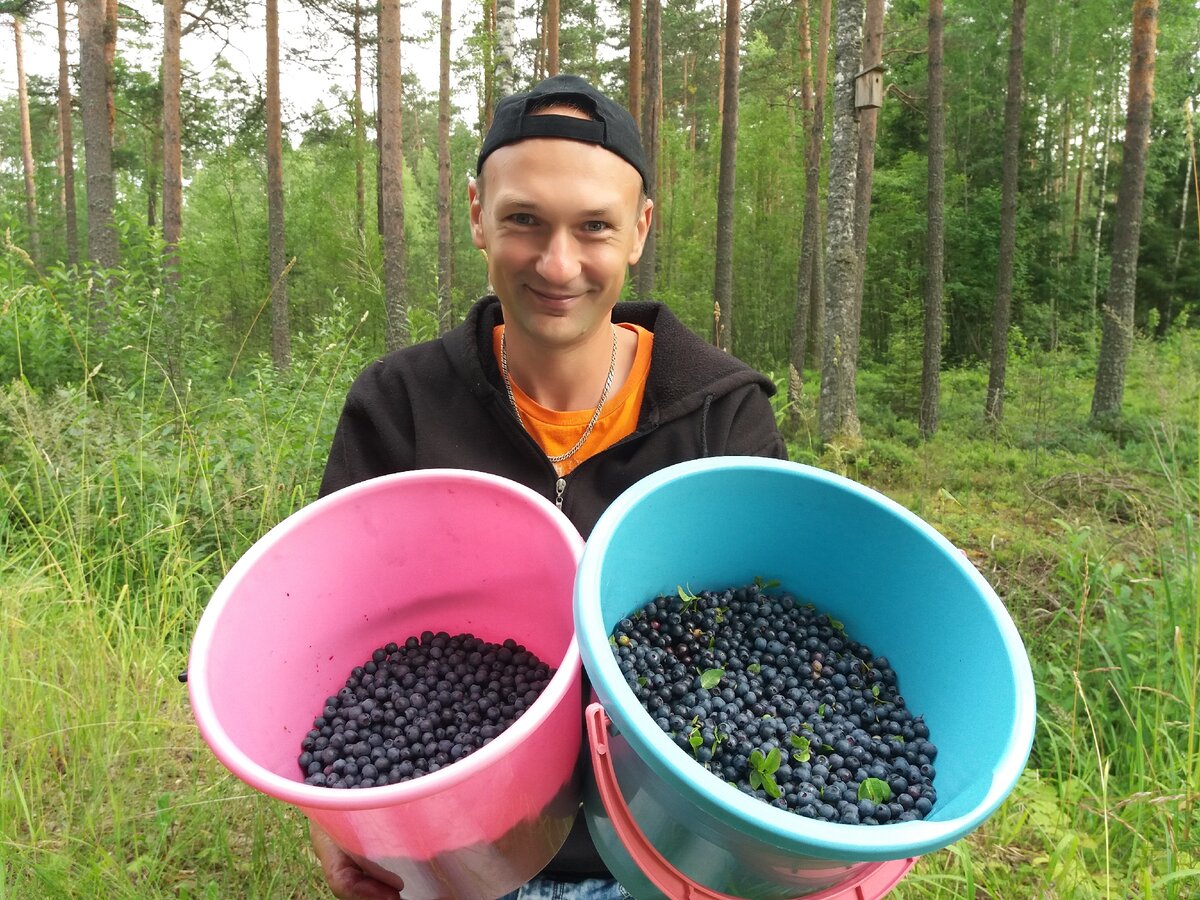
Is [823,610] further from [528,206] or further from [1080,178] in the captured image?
[1080,178]

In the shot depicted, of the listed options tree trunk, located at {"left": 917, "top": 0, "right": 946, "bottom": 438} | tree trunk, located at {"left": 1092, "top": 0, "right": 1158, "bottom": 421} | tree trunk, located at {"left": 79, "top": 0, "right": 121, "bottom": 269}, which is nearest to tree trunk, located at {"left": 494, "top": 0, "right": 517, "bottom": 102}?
tree trunk, located at {"left": 79, "top": 0, "right": 121, "bottom": 269}

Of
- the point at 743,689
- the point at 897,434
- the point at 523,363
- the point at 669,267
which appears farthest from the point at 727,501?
the point at 669,267

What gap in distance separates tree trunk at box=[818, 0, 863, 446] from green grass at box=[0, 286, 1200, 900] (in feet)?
13.5

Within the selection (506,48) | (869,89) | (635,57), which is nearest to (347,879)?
(506,48)

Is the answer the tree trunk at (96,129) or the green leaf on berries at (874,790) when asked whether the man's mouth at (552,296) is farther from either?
→ the tree trunk at (96,129)

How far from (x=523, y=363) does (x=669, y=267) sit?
20.5 m

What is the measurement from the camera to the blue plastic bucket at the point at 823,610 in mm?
626

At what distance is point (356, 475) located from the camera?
4.37ft

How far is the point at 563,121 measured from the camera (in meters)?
1.10

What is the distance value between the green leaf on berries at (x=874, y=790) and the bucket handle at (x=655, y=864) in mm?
78

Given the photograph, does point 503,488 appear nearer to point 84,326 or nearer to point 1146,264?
point 84,326

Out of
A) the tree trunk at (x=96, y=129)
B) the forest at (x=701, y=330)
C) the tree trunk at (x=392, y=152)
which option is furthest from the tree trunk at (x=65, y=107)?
the tree trunk at (x=392, y=152)

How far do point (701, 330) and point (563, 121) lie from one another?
16.3 m

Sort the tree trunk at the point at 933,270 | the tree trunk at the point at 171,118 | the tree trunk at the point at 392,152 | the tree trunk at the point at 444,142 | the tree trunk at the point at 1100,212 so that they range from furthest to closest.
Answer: the tree trunk at the point at 1100,212
the tree trunk at the point at 444,142
the tree trunk at the point at 933,270
the tree trunk at the point at 171,118
the tree trunk at the point at 392,152
